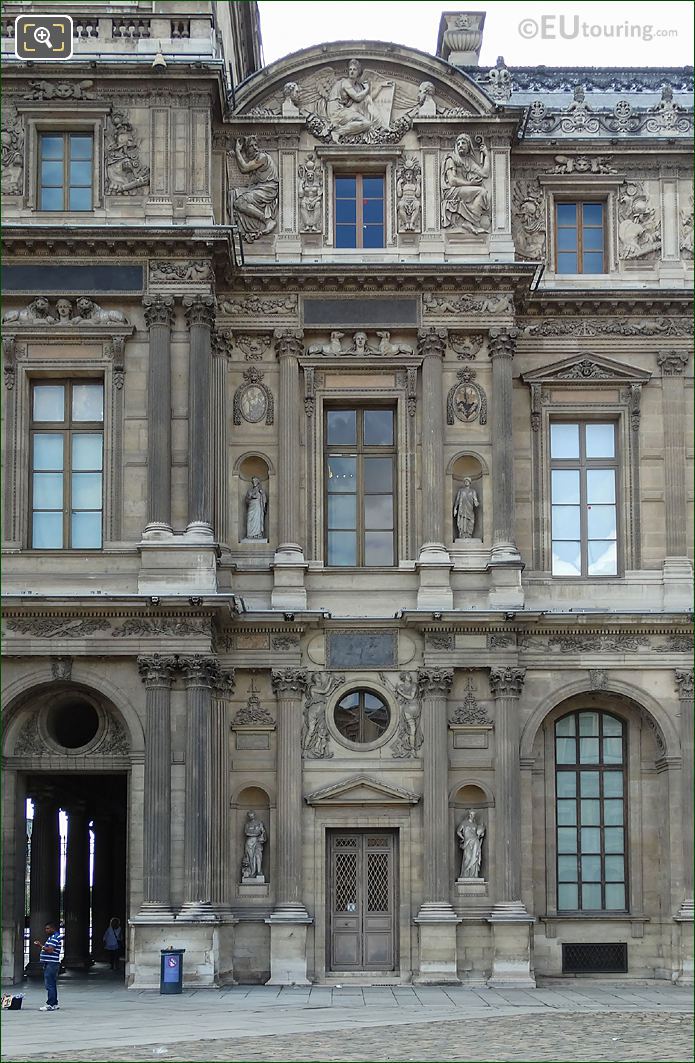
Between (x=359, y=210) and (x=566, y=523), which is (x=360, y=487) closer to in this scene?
(x=566, y=523)

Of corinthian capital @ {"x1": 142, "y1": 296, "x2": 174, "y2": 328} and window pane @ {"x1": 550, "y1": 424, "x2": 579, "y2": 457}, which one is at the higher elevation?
corinthian capital @ {"x1": 142, "y1": 296, "x2": 174, "y2": 328}

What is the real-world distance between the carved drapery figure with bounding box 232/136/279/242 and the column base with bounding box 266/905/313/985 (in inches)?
487

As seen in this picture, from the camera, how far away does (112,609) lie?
30.4 meters

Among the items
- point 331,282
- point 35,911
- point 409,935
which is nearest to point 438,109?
point 331,282

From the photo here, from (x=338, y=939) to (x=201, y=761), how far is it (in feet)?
14.0

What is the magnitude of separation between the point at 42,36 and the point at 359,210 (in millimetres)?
6548

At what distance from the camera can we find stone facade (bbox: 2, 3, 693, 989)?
30781mm

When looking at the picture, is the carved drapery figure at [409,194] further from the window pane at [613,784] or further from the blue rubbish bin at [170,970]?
the blue rubbish bin at [170,970]

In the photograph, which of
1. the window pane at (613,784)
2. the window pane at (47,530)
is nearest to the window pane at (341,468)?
the window pane at (47,530)

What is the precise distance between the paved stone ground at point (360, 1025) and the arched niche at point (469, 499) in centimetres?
796

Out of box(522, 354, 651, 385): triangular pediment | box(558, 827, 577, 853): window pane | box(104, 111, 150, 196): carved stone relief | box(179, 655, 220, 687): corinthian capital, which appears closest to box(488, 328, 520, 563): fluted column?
box(522, 354, 651, 385): triangular pediment

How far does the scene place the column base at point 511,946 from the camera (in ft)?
100

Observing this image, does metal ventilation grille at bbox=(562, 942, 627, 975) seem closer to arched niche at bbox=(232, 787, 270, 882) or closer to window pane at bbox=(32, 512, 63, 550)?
Result: arched niche at bbox=(232, 787, 270, 882)

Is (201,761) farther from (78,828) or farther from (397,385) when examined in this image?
(78,828)
